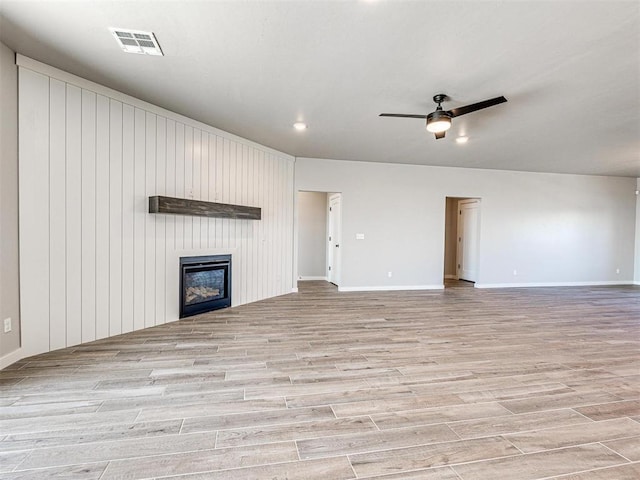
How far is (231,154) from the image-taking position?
540 centimetres

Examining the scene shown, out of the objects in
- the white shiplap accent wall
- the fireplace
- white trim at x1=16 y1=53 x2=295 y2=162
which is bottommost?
the fireplace

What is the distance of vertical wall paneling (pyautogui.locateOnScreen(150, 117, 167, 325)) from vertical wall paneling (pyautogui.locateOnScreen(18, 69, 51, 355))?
3.90ft

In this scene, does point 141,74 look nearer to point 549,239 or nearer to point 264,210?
point 264,210

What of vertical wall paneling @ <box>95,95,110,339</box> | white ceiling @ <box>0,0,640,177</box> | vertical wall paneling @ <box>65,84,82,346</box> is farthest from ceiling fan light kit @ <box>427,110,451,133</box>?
vertical wall paneling @ <box>65,84,82,346</box>

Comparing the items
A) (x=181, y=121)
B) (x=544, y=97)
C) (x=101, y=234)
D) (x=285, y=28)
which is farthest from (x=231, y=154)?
(x=544, y=97)

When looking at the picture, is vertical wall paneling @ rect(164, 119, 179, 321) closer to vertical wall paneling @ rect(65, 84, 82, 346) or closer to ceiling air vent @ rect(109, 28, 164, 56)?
Answer: vertical wall paneling @ rect(65, 84, 82, 346)

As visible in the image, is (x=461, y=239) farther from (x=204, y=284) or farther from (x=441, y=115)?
(x=204, y=284)

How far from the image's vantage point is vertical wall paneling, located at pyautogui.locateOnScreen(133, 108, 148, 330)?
4016 millimetres

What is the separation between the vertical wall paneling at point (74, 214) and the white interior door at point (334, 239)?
4.88 m

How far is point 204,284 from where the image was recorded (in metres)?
4.96

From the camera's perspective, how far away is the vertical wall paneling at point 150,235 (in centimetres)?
415

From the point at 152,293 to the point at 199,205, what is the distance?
1326mm

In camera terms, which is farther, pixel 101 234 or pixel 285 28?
pixel 101 234

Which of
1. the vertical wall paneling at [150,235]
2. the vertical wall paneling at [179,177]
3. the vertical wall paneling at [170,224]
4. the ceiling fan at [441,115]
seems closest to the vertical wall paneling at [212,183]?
the vertical wall paneling at [179,177]
